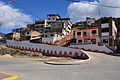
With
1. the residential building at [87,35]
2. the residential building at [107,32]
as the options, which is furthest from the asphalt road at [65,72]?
the residential building at [87,35]

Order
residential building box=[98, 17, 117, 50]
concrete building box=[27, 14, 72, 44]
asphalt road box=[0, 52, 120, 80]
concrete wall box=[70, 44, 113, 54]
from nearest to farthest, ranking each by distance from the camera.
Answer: asphalt road box=[0, 52, 120, 80], concrete wall box=[70, 44, 113, 54], residential building box=[98, 17, 117, 50], concrete building box=[27, 14, 72, 44]

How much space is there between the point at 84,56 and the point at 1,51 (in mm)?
20360

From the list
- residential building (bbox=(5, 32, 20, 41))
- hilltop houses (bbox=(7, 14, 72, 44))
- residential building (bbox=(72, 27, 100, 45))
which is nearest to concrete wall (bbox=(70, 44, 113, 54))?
residential building (bbox=(72, 27, 100, 45))

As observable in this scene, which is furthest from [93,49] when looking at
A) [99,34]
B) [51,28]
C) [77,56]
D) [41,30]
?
[41,30]

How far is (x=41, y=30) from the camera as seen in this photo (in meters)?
81.3

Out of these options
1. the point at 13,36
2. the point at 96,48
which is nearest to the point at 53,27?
the point at 13,36

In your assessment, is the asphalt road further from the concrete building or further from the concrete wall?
the concrete building

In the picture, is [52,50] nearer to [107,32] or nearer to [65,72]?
[65,72]

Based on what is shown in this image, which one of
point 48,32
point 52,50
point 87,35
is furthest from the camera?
point 48,32

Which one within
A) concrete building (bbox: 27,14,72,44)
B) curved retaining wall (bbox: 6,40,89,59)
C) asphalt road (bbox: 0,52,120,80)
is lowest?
asphalt road (bbox: 0,52,120,80)

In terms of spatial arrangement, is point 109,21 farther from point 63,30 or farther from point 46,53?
point 63,30

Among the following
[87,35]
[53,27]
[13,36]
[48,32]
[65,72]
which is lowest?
[65,72]

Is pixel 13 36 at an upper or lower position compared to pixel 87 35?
upper

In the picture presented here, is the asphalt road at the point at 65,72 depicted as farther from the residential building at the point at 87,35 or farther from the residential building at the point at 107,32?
the residential building at the point at 87,35
